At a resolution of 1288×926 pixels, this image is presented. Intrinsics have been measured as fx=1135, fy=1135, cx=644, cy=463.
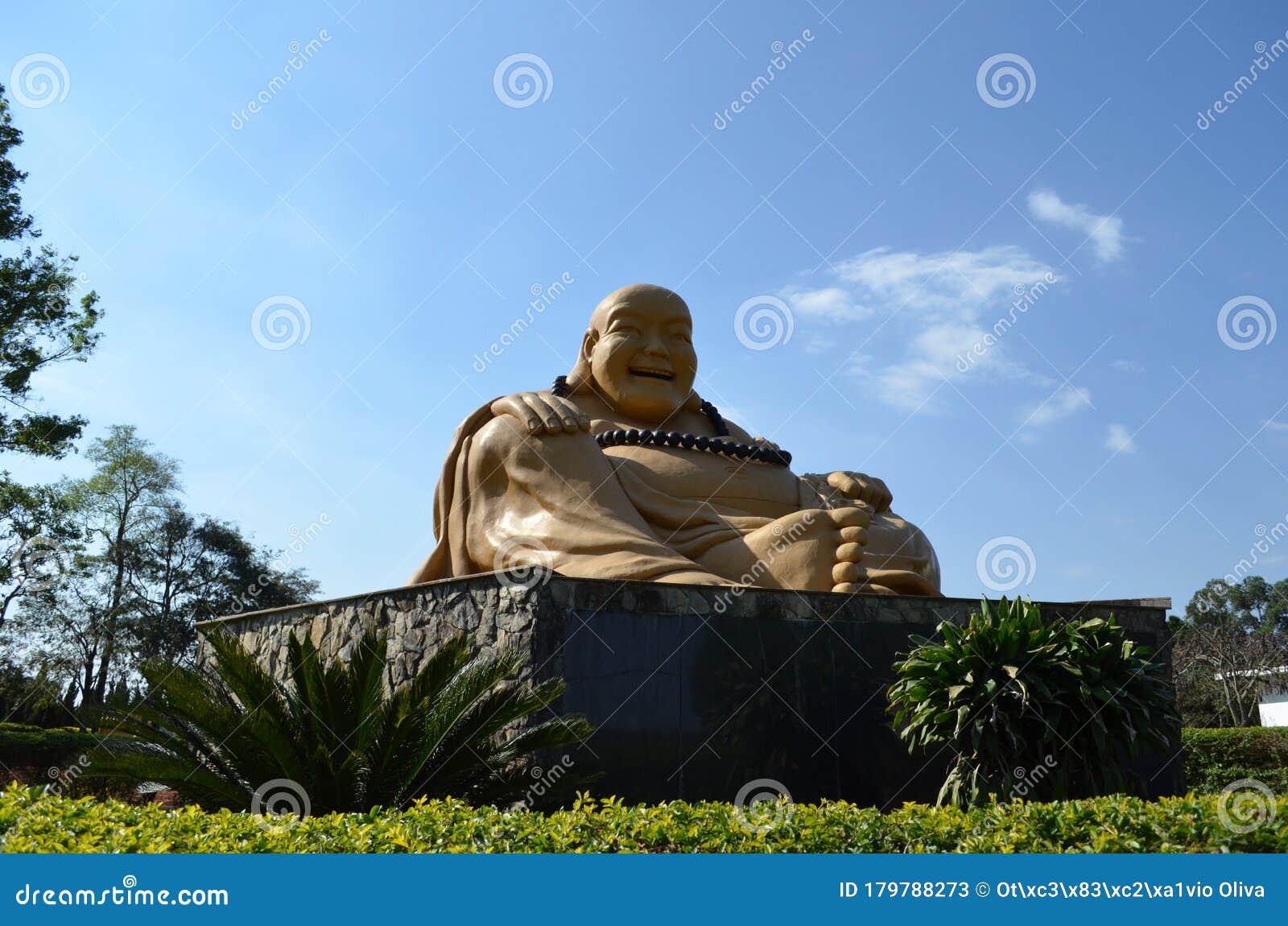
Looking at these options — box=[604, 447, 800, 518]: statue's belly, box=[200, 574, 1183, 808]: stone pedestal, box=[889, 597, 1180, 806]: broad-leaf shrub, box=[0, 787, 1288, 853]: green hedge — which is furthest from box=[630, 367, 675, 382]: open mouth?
box=[0, 787, 1288, 853]: green hedge

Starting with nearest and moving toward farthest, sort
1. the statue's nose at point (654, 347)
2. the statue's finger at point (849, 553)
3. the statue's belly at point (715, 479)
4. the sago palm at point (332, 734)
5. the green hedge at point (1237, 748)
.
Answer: the sago palm at point (332, 734) < the statue's finger at point (849, 553) < the statue's belly at point (715, 479) < the statue's nose at point (654, 347) < the green hedge at point (1237, 748)

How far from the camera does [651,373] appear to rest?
952cm

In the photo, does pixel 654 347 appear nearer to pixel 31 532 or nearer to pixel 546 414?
pixel 546 414

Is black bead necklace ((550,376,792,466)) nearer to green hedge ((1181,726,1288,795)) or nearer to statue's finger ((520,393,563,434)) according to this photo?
statue's finger ((520,393,563,434))

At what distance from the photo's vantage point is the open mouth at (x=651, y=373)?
9.47 metres

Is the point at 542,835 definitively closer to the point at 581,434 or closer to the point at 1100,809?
the point at 1100,809

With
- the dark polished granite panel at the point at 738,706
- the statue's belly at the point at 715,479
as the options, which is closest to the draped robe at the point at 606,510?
the statue's belly at the point at 715,479

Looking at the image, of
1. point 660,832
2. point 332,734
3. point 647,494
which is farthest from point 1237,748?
point 660,832

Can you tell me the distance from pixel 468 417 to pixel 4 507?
10.2 metres

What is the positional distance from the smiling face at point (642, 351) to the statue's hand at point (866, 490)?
5.09ft

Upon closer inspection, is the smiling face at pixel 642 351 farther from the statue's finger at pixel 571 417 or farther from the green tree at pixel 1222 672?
the green tree at pixel 1222 672

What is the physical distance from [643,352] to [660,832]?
19.7 ft

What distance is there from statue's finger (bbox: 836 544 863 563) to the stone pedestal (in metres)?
0.31

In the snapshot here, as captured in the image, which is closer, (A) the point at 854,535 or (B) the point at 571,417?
(A) the point at 854,535
